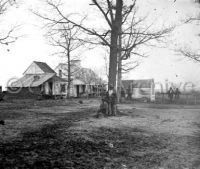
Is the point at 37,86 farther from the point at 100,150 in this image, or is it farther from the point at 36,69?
the point at 100,150

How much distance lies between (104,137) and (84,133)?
2.84 ft

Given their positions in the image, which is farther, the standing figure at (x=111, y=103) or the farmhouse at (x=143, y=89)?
the farmhouse at (x=143, y=89)

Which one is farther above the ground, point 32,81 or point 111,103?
point 32,81

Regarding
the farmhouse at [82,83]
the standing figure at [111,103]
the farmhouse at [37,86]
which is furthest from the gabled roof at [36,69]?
the standing figure at [111,103]

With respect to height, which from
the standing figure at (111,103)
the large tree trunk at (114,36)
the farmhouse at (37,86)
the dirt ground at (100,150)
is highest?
the large tree trunk at (114,36)

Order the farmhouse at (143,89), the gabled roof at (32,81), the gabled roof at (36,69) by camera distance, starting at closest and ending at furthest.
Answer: the gabled roof at (32,81) < the farmhouse at (143,89) < the gabled roof at (36,69)

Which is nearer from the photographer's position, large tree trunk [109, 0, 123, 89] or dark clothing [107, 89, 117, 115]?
dark clothing [107, 89, 117, 115]

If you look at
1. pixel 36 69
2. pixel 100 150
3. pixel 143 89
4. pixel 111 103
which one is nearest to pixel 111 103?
pixel 111 103

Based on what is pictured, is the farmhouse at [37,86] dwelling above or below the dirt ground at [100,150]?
above

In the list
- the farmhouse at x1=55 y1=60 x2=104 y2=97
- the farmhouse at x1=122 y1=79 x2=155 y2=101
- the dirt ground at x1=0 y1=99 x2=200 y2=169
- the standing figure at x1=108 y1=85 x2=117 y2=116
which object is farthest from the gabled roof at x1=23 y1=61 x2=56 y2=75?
the dirt ground at x1=0 y1=99 x2=200 y2=169

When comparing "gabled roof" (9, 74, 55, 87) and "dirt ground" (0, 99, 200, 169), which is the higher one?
"gabled roof" (9, 74, 55, 87)

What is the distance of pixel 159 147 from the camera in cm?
704

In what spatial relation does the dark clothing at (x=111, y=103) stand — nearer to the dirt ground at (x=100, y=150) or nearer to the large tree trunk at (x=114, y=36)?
the large tree trunk at (x=114, y=36)

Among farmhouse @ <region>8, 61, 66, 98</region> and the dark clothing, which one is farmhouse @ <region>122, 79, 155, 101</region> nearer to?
farmhouse @ <region>8, 61, 66, 98</region>
